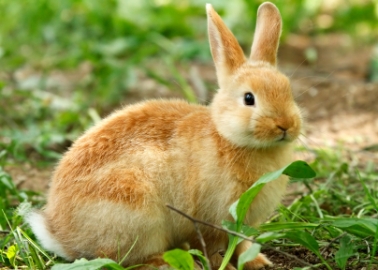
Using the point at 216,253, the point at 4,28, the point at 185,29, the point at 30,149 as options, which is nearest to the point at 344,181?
the point at 216,253

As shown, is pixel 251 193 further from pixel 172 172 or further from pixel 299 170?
pixel 172 172

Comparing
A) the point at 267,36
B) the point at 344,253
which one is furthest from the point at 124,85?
the point at 344,253

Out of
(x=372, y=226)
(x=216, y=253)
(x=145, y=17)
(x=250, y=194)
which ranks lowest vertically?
(x=216, y=253)

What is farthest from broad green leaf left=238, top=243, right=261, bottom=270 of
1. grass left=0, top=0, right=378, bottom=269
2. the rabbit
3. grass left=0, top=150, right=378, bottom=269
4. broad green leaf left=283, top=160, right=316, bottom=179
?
the rabbit

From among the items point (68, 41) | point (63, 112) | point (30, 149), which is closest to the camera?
point (30, 149)

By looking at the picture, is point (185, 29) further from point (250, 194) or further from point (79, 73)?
point (250, 194)

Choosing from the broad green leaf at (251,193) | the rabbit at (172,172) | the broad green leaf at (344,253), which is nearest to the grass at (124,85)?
the broad green leaf at (344,253)

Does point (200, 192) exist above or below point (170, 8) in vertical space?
below
